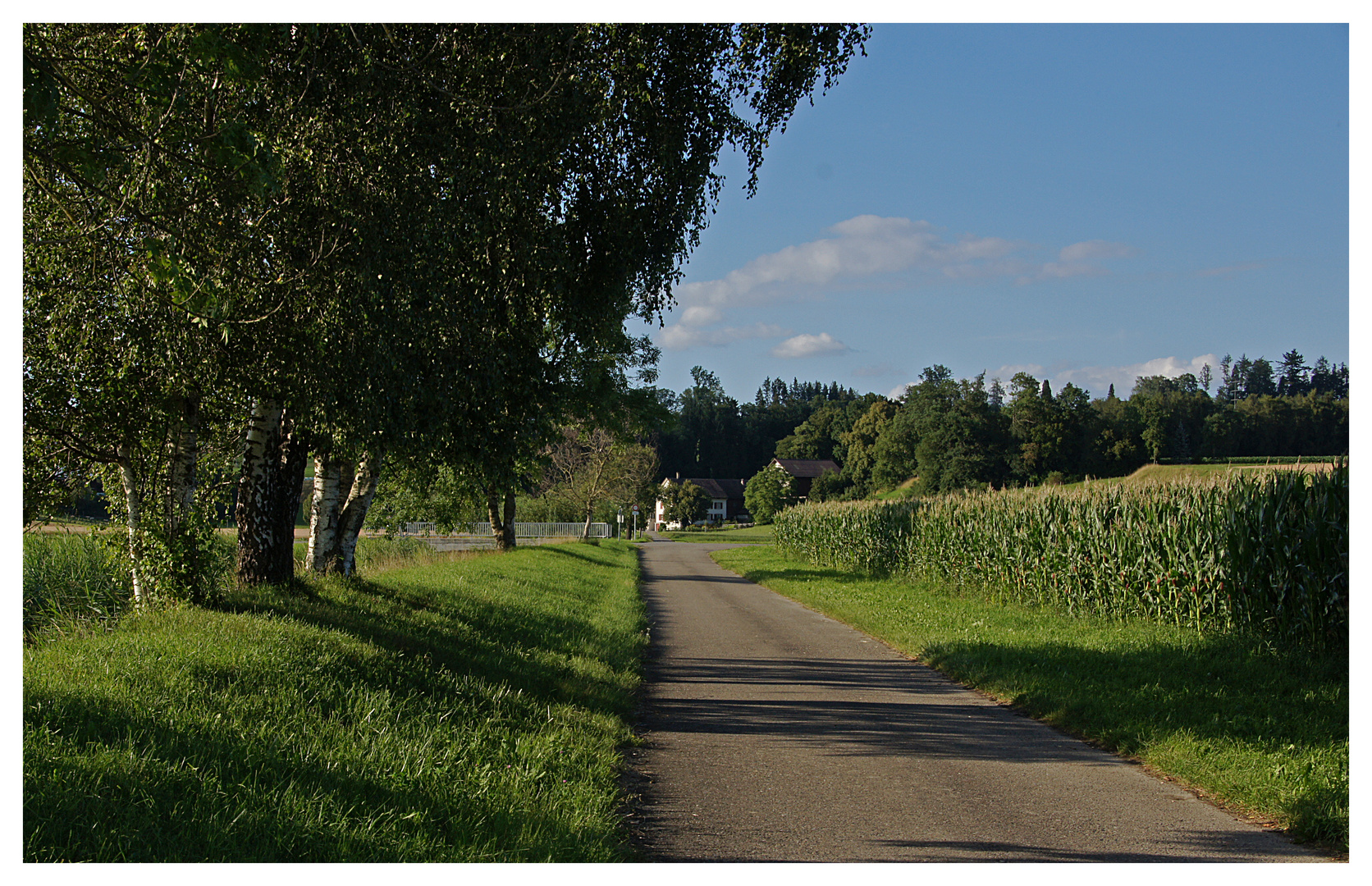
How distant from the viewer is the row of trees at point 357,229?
6.23 metres

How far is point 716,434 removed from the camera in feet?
450

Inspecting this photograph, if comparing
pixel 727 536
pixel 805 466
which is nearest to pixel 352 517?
A: pixel 727 536

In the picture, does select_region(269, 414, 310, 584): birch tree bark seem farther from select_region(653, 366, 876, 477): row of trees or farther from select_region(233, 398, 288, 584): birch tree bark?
select_region(653, 366, 876, 477): row of trees

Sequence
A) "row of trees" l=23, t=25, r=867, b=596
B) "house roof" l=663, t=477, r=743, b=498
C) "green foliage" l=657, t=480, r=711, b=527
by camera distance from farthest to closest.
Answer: "house roof" l=663, t=477, r=743, b=498 < "green foliage" l=657, t=480, r=711, b=527 < "row of trees" l=23, t=25, r=867, b=596

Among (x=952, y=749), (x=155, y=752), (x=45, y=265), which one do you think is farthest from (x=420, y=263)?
(x=952, y=749)

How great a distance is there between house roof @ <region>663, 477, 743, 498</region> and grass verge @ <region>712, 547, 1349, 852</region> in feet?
318

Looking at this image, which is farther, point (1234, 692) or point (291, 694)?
point (1234, 692)

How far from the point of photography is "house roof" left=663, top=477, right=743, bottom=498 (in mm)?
113188

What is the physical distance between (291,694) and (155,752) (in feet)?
4.51

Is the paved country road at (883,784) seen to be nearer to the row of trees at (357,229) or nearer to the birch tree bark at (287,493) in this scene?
the row of trees at (357,229)

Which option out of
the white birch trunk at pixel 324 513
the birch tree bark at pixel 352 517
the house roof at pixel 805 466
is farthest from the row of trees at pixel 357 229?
the house roof at pixel 805 466

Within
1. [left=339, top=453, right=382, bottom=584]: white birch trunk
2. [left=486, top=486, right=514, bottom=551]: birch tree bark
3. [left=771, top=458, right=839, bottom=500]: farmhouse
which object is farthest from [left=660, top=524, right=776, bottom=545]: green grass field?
[left=339, top=453, right=382, bottom=584]: white birch trunk

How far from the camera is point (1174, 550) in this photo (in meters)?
11.4
